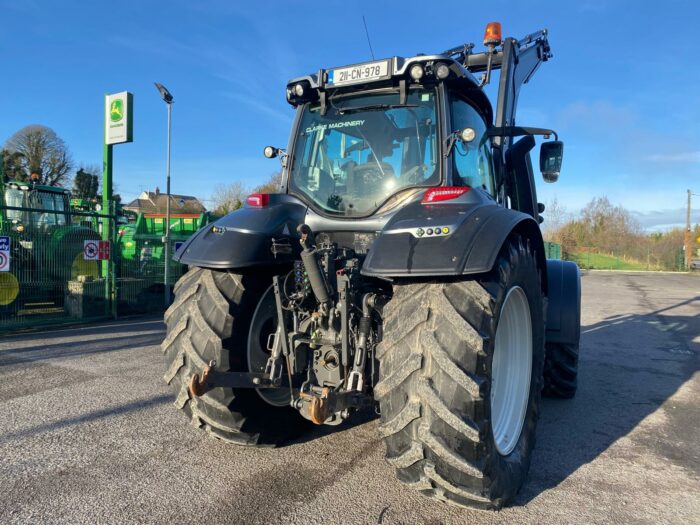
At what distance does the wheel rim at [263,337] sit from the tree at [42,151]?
30.7 metres

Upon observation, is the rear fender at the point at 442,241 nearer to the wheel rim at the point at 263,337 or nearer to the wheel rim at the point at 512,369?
the wheel rim at the point at 512,369

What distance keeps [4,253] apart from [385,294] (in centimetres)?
816

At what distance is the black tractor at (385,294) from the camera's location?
2.59 metres

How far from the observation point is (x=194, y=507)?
2920mm

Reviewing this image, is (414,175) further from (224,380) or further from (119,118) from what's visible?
(119,118)

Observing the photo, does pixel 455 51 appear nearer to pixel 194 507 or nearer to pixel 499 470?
pixel 499 470

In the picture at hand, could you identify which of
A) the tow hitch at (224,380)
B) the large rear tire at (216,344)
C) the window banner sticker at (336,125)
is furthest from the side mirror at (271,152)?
the tow hitch at (224,380)

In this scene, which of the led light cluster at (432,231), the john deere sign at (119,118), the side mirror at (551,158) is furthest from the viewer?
the john deere sign at (119,118)

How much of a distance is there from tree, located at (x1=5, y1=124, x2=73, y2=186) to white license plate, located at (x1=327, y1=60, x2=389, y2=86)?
3058 cm

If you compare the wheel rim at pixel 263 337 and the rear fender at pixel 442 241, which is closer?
the rear fender at pixel 442 241

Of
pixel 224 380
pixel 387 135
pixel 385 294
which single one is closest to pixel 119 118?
pixel 387 135

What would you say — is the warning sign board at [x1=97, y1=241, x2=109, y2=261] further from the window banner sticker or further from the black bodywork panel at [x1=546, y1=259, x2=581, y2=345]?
the black bodywork panel at [x1=546, y1=259, x2=581, y2=345]

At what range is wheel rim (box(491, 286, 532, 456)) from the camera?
132 inches

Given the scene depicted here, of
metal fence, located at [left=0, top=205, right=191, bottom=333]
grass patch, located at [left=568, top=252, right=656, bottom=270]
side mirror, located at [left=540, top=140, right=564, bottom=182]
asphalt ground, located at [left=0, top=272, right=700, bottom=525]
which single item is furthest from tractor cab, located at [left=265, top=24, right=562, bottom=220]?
grass patch, located at [left=568, top=252, right=656, bottom=270]
